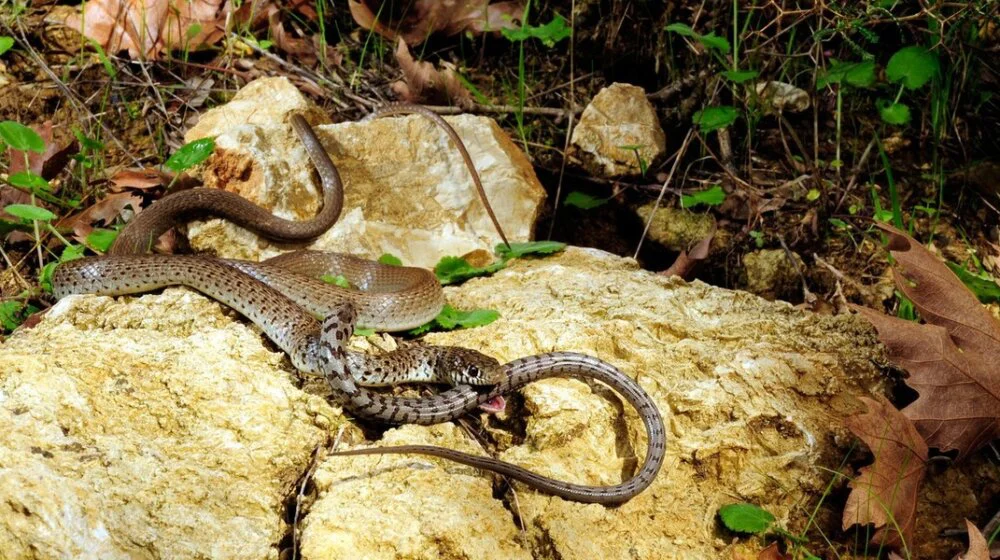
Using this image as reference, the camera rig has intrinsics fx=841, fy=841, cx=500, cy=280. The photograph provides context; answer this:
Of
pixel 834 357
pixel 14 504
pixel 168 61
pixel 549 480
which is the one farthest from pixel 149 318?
pixel 168 61

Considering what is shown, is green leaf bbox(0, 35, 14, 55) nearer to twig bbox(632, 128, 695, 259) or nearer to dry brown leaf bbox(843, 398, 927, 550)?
twig bbox(632, 128, 695, 259)

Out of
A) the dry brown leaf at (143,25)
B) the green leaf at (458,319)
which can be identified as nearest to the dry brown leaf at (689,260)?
the green leaf at (458,319)

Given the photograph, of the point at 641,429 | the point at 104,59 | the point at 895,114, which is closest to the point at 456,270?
the point at 641,429

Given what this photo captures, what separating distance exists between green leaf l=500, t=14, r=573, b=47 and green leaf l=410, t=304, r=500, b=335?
317cm

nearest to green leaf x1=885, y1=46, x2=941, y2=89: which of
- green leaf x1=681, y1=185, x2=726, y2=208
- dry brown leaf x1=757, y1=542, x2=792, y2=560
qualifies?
green leaf x1=681, y1=185, x2=726, y2=208

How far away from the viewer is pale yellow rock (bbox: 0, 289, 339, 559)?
9.59ft

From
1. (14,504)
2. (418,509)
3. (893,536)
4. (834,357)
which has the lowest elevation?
(893,536)

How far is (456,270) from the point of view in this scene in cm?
558

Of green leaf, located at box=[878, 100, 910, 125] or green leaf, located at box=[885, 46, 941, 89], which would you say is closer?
green leaf, located at box=[885, 46, 941, 89]

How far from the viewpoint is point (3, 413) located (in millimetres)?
3256

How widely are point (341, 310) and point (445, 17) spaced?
4.35 meters

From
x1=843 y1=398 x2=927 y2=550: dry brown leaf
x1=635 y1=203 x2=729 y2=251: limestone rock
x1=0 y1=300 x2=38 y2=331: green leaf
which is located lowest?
x1=635 y1=203 x2=729 y2=251: limestone rock

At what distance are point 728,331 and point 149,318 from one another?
9.90 ft

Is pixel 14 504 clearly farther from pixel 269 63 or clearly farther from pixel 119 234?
pixel 269 63
